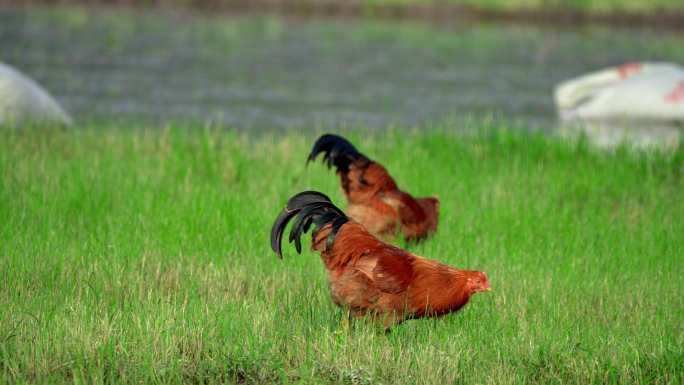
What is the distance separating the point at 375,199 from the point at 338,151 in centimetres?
47

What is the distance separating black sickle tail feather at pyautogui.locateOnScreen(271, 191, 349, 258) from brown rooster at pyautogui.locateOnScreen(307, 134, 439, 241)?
1531mm

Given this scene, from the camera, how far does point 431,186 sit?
8.66m

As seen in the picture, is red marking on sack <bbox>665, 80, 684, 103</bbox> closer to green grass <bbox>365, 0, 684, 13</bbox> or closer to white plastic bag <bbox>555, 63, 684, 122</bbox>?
white plastic bag <bbox>555, 63, 684, 122</bbox>

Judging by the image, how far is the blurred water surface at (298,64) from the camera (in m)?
16.6

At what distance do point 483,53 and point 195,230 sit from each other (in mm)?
20725

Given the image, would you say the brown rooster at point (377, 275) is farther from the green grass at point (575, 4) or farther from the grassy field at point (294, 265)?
the green grass at point (575, 4)

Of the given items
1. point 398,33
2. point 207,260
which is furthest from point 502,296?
point 398,33

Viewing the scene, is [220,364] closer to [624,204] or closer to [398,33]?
[624,204]

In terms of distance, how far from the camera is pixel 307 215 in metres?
5.10

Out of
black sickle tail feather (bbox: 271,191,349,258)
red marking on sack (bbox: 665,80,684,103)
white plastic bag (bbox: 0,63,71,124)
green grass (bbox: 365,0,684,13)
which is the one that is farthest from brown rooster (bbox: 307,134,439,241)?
green grass (bbox: 365,0,684,13)

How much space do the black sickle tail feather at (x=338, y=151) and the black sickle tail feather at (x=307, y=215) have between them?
1.68 metres

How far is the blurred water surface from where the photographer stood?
54.6 ft

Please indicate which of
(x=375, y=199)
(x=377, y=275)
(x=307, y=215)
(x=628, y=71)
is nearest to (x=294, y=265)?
(x=375, y=199)

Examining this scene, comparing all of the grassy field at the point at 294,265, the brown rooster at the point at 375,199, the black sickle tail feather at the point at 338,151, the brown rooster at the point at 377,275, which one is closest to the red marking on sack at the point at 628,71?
the grassy field at the point at 294,265
